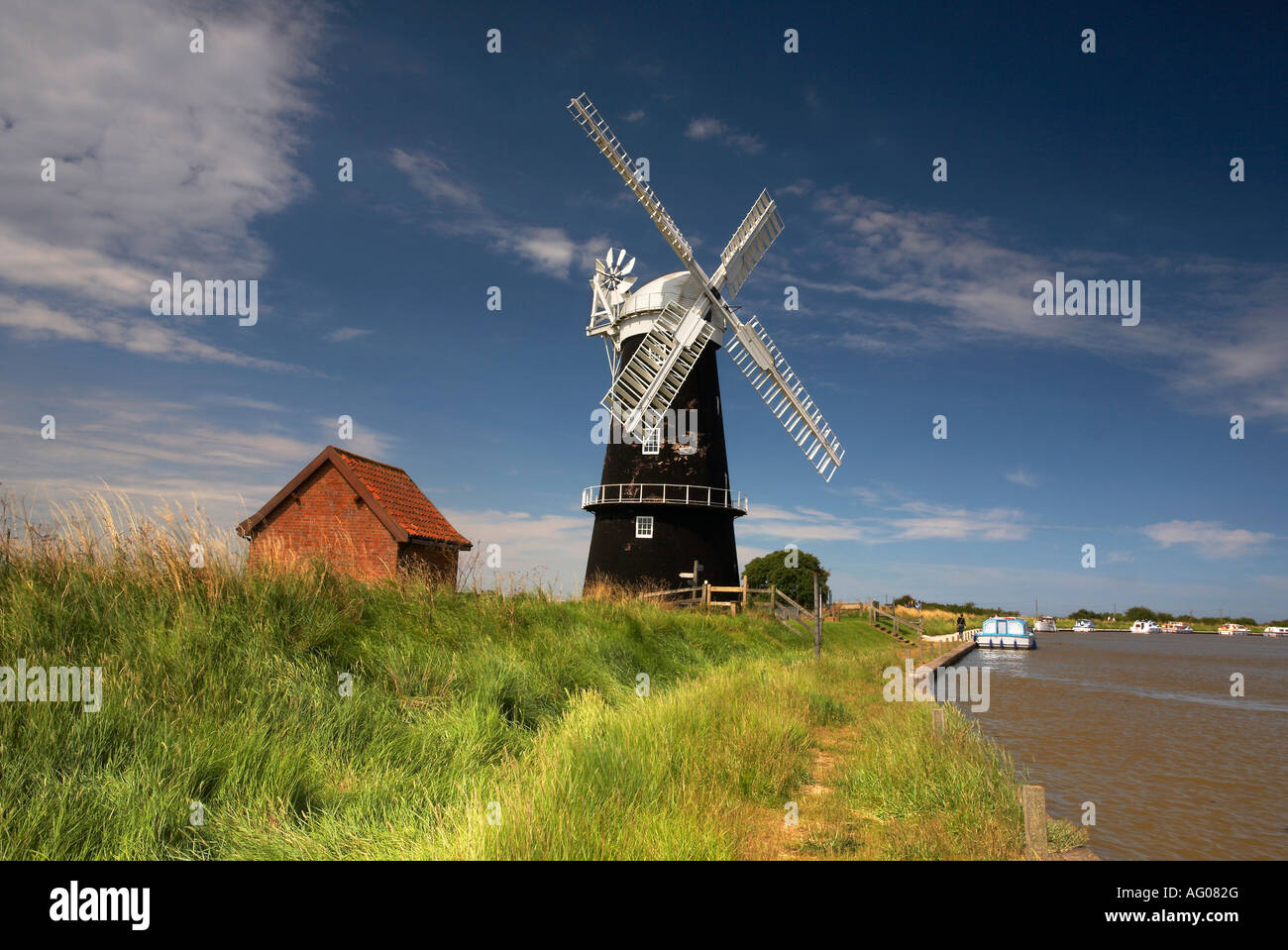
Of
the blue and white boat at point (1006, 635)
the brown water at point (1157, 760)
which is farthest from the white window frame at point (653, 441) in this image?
the blue and white boat at point (1006, 635)

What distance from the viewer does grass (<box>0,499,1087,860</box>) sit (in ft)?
14.3

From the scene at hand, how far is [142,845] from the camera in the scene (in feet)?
14.0

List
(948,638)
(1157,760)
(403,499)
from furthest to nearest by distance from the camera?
(948,638)
(403,499)
(1157,760)

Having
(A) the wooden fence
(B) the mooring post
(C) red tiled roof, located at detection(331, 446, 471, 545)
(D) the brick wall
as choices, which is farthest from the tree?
(B) the mooring post

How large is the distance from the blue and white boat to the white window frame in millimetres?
34011

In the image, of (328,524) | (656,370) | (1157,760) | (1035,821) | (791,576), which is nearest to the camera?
(1035,821)

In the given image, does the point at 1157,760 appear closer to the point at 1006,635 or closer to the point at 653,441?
the point at 653,441

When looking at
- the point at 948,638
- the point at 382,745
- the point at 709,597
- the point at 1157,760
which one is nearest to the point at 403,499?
the point at 709,597

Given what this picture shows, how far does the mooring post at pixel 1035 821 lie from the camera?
15.5 feet

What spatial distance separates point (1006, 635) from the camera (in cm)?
4756

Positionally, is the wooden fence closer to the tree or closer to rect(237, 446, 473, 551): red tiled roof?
rect(237, 446, 473, 551): red tiled roof

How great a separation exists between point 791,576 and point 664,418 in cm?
3193
